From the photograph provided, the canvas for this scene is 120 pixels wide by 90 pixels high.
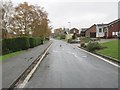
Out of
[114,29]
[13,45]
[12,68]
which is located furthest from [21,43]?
[114,29]

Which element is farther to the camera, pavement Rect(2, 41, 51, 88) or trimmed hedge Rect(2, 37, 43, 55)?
trimmed hedge Rect(2, 37, 43, 55)

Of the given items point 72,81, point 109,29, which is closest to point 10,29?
point 109,29

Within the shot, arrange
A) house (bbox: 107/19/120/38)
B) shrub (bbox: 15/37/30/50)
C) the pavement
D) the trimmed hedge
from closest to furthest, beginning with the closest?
the pavement
the trimmed hedge
shrub (bbox: 15/37/30/50)
house (bbox: 107/19/120/38)

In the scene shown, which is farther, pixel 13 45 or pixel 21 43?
pixel 21 43

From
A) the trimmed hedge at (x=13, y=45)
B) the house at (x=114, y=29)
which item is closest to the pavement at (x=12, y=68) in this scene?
the trimmed hedge at (x=13, y=45)

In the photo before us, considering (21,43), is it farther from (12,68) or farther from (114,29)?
(114,29)

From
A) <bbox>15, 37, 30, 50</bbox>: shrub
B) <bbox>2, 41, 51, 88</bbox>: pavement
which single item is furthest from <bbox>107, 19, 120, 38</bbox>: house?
<bbox>2, 41, 51, 88</bbox>: pavement

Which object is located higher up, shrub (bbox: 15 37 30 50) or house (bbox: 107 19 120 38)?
house (bbox: 107 19 120 38)

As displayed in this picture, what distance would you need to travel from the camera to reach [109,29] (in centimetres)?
6488

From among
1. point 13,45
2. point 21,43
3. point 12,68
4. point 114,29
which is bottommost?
point 12,68

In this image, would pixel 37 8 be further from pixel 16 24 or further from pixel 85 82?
pixel 85 82

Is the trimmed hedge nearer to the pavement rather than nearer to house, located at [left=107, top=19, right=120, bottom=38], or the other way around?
the pavement

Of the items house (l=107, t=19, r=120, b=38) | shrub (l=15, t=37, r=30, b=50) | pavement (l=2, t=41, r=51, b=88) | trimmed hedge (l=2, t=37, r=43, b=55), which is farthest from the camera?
house (l=107, t=19, r=120, b=38)

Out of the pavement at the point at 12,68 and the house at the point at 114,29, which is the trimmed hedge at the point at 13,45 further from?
the house at the point at 114,29
